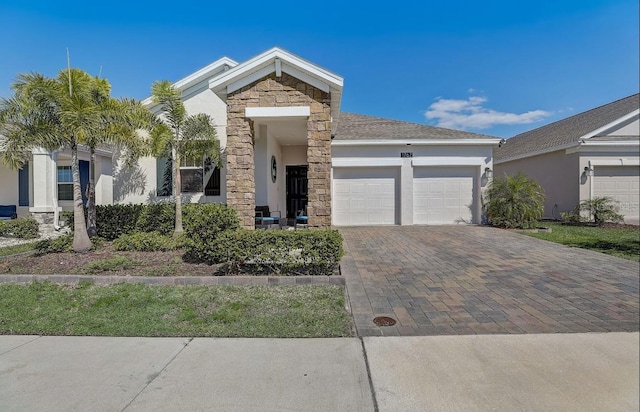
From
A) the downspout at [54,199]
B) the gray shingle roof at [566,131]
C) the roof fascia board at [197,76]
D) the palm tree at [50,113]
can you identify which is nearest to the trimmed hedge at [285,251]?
the palm tree at [50,113]

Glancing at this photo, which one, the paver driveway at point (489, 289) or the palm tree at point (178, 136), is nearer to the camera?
the paver driveway at point (489, 289)

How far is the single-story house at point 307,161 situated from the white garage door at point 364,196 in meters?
0.04

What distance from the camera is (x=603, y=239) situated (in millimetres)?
8852

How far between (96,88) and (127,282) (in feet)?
16.7

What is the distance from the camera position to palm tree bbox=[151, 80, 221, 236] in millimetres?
8646

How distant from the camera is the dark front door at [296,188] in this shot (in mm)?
13703

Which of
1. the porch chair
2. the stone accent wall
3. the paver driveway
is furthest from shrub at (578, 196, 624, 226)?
the porch chair

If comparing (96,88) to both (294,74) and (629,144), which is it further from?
(629,144)

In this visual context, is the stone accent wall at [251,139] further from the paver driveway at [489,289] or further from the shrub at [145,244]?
the shrub at [145,244]

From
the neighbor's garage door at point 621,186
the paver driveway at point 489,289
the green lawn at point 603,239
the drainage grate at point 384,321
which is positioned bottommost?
the drainage grate at point 384,321

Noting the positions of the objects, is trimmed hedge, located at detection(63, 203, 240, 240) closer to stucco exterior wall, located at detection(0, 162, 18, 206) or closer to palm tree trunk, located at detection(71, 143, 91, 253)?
palm tree trunk, located at detection(71, 143, 91, 253)

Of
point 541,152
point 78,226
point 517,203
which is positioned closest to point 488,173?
point 517,203

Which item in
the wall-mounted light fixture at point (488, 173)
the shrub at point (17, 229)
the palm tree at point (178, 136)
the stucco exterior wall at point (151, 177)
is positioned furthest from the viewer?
the wall-mounted light fixture at point (488, 173)

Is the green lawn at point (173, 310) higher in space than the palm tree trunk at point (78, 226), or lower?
lower
